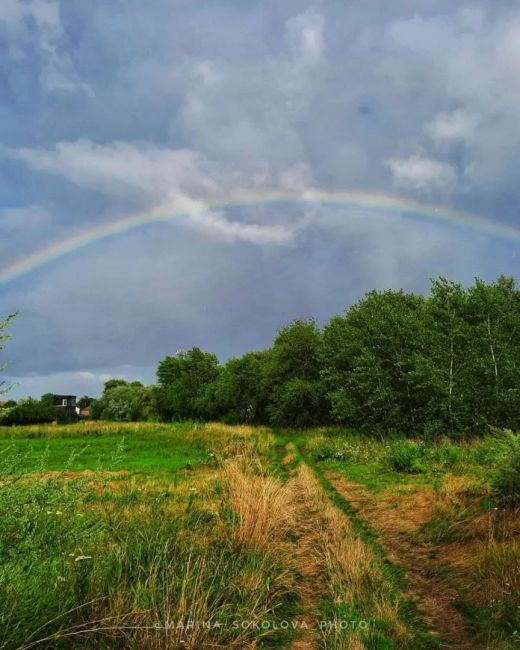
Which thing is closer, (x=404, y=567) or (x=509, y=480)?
(x=404, y=567)

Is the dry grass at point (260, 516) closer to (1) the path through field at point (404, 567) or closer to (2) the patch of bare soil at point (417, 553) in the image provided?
(1) the path through field at point (404, 567)

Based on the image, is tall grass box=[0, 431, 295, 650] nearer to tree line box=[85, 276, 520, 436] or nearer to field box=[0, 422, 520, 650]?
field box=[0, 422, 520, 650]

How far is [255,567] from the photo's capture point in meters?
6.41

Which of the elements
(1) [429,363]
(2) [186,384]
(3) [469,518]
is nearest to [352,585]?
(3) [469,518]

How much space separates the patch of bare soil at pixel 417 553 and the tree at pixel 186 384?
66445mm

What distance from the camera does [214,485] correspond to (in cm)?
1350

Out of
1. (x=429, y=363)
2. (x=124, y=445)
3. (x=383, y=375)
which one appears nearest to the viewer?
(x=124, y=445)

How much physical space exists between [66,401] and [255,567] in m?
184

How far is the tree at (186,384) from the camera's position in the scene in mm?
82188

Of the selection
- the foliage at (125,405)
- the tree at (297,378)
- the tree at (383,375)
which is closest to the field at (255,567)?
the tree at (383,375)

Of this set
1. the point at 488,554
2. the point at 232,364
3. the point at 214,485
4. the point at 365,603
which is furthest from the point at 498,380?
the point at 232,364

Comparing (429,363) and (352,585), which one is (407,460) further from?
(429,363)

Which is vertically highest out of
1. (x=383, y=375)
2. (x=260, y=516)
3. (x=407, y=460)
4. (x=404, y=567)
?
(x=383, y=375)

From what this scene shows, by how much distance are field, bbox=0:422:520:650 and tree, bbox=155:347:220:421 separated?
69042 mm
